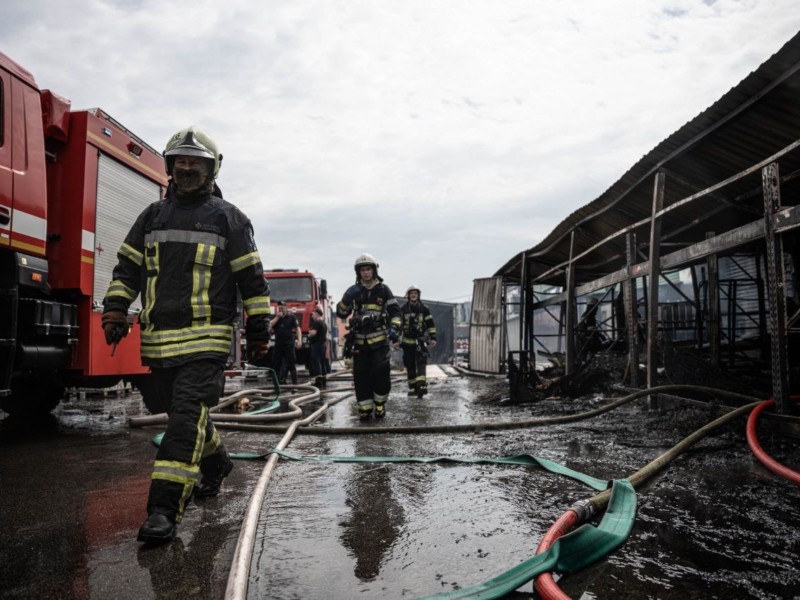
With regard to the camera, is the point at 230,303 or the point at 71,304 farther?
the point at 71,304

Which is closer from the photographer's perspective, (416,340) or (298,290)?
(416,340)

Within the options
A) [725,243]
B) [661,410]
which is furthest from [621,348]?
[725,243]

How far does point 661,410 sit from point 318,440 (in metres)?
3.72

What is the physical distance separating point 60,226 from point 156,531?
3.53 m

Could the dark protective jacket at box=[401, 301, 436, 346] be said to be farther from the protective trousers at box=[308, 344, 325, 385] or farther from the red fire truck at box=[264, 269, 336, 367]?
the red fire truck at box=[264, 269, 336, 367]

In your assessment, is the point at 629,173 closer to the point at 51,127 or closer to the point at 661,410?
the point at 661,410

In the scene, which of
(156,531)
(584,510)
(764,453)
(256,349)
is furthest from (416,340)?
(156,531)

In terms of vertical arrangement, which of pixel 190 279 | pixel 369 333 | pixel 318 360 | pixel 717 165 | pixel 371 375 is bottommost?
pixel 318 360

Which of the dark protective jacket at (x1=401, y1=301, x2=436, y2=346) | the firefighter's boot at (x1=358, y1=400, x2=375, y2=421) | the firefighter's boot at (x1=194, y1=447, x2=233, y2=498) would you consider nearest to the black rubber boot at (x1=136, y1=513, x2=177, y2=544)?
the firefighter's boot at (x1=194, y1=447, x2=233, y2=498)

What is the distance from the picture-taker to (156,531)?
90.1 inches

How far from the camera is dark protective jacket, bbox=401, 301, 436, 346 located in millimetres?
9273

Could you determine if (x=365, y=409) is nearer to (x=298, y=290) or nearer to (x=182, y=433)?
(x=182, y=433)

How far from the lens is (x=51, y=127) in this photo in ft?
15.8

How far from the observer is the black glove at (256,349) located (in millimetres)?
3051
